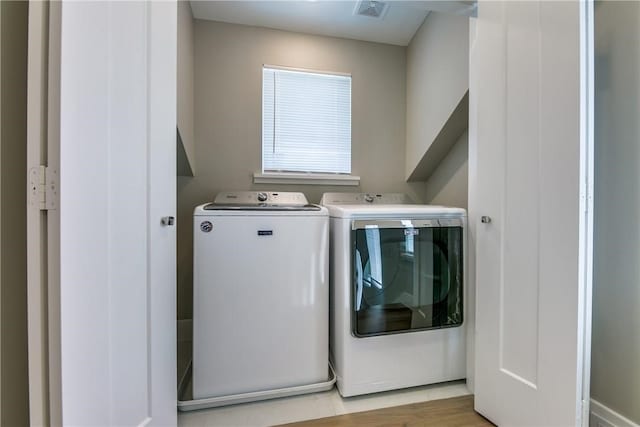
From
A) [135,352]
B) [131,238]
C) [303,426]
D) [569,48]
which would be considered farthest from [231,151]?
[569,48]

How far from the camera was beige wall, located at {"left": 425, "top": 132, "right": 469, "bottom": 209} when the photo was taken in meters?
1.91

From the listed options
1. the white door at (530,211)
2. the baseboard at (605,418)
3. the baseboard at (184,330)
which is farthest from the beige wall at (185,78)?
the baseboard at (605,418)

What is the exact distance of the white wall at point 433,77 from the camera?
5.84 ft

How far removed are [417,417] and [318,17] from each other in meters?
2.53

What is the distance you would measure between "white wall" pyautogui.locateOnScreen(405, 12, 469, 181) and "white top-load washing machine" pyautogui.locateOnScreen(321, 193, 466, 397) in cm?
79

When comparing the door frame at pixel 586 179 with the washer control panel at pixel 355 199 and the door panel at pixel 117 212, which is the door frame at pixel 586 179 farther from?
the door panel at pixel 117 212

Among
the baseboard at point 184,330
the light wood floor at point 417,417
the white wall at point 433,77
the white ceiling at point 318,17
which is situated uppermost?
the white ceiling at point 318,17

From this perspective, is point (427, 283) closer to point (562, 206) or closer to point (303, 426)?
point (562, 206)

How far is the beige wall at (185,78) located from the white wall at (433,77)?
167cm

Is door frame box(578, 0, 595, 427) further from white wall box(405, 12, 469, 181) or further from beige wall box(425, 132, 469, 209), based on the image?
beige wall box(425, 132, 469, 209)

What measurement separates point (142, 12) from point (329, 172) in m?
1.53

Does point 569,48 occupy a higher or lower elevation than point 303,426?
higher

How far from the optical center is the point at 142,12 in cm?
97

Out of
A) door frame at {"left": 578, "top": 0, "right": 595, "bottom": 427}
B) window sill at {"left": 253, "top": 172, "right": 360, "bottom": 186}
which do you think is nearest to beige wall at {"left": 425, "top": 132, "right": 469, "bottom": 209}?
window sill at {"left": 253, "top": 172, "right": 360, "bottom": 186}
